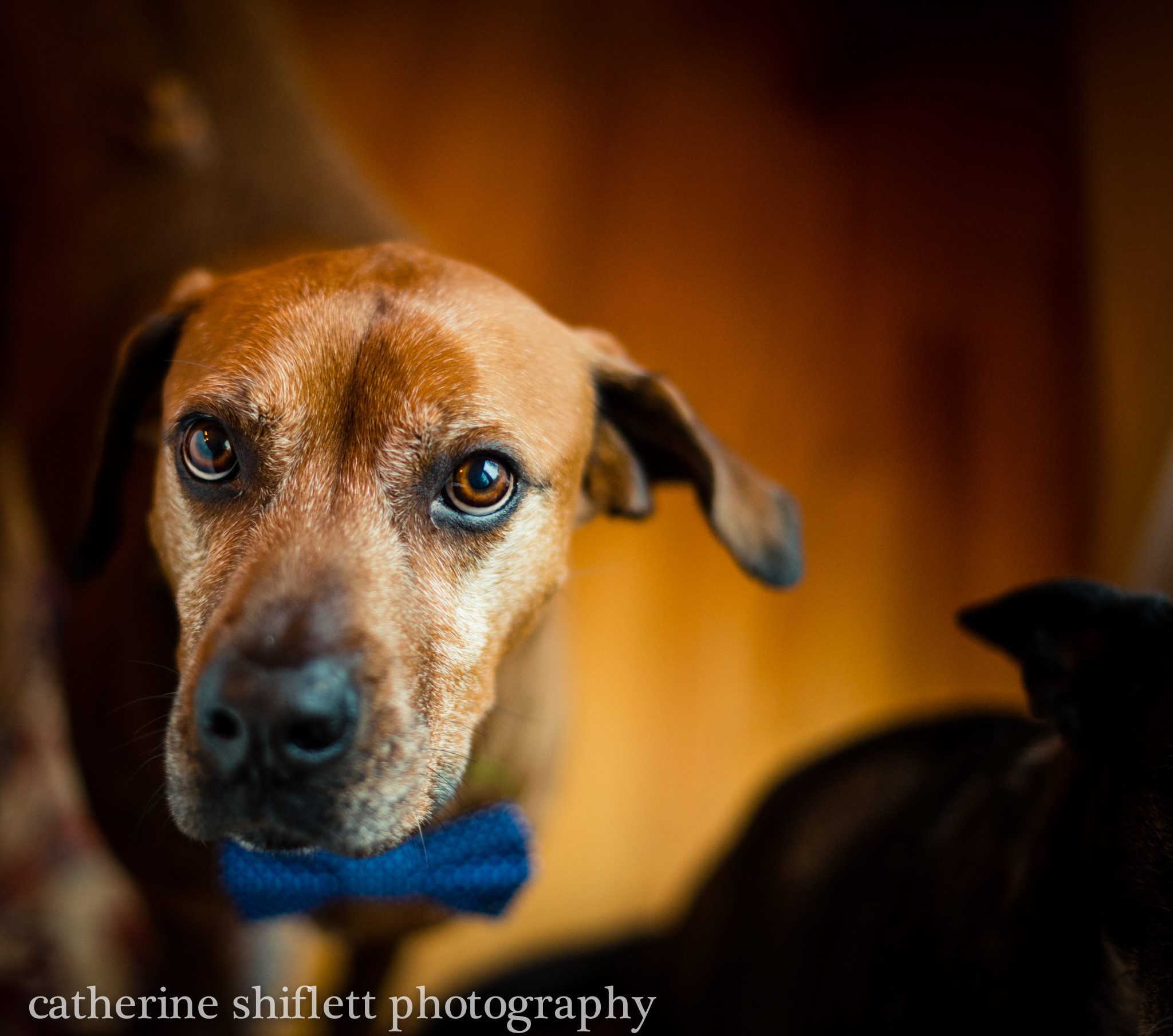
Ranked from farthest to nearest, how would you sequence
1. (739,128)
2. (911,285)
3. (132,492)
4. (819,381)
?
(739,128) → (911,285) → (819,381) → (132,492)

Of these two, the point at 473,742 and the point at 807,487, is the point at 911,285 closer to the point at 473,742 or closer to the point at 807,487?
the point at 807,487

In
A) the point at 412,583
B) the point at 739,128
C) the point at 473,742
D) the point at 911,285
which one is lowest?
the point at 473,742

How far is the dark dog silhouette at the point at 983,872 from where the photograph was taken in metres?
→ 0.94

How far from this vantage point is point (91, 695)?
4.56 feet

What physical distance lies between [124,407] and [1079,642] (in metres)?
1.26

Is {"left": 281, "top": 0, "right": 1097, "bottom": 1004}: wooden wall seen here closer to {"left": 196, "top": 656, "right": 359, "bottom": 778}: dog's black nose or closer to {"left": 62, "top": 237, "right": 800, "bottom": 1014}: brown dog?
{"left": 62, "top": 237, "right": 800, "bottom": 1014}: brown dog

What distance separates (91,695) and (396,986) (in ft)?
3.32

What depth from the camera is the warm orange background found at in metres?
2.37

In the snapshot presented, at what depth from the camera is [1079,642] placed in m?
1.06

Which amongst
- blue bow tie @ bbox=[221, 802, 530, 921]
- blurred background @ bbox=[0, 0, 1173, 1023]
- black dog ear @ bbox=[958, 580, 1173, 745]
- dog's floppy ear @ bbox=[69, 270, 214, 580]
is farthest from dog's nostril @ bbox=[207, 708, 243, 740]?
blurred background @ bbox=[0, 0, 1173, 1023]

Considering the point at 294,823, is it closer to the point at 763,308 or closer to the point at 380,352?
the point at 380,352

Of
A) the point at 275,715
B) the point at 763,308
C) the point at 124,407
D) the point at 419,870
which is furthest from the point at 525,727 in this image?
the point at 763,308

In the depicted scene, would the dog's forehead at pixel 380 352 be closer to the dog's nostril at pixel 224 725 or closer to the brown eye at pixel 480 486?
the brown eye at pixel 480 486

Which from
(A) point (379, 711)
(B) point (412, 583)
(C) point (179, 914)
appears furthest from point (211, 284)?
(C) point (179, 914)
